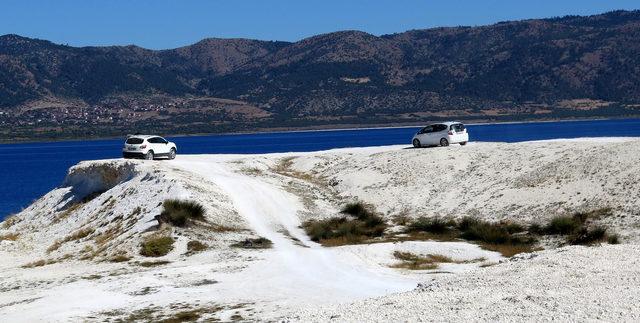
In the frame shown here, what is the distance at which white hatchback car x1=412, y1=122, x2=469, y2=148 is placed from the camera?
56.4m

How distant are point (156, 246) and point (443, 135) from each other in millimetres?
26490

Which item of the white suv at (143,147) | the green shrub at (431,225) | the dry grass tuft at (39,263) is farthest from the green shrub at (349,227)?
the white suv at (143,147)

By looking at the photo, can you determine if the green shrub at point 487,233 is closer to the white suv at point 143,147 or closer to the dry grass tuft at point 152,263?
the dry grass tuft at point 152,263

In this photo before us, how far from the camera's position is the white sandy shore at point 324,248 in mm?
19938

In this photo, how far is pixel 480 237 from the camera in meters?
A: 37.1

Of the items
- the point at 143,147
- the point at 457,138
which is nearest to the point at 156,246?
the point at 143,147

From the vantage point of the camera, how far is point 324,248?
3488cm

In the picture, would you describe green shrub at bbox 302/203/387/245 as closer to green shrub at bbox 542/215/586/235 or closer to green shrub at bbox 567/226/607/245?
green shrub at bbox 542/215/586/235

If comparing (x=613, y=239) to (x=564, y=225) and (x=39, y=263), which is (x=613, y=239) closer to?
(x=564, y=225)

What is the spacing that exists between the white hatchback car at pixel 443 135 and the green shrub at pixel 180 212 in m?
21.8

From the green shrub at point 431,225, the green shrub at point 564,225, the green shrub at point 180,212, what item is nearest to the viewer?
the green shrub at point 564,225

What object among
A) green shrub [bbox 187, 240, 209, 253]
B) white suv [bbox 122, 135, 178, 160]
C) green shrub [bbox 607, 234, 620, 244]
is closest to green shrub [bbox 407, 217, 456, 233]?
green shrub [bbox 607, 234, 620, 244]

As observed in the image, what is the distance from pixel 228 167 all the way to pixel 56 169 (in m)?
104

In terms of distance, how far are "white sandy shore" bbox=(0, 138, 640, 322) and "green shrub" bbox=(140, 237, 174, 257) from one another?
0.37m
